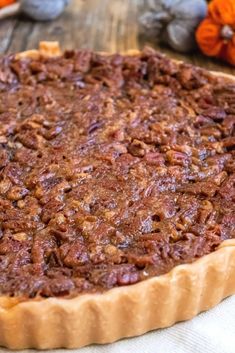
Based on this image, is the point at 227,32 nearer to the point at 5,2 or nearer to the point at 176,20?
the point at 176,20

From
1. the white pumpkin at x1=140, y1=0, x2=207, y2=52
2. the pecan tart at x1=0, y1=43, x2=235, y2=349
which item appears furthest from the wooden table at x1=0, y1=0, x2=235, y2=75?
the pecan tart at x1=0, y1=43, x2=235, y2=349

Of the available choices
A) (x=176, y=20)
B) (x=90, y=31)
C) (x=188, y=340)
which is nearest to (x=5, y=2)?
(x=90, y=31)

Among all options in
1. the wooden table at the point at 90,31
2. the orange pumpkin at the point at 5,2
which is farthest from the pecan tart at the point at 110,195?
the orange pumpkin at the point at 5,2

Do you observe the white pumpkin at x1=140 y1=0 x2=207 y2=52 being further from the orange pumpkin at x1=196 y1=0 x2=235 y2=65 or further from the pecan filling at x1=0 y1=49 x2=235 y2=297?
the pecan filling at x1=0 y1=49 x2=235 y2=297

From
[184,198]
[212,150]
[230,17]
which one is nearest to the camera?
[184,198]

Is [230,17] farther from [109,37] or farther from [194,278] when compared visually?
[194,278]

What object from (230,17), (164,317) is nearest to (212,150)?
(164,317)

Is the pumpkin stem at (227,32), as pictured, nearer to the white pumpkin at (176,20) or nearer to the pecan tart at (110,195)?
the white pumpkin at (176,20)
